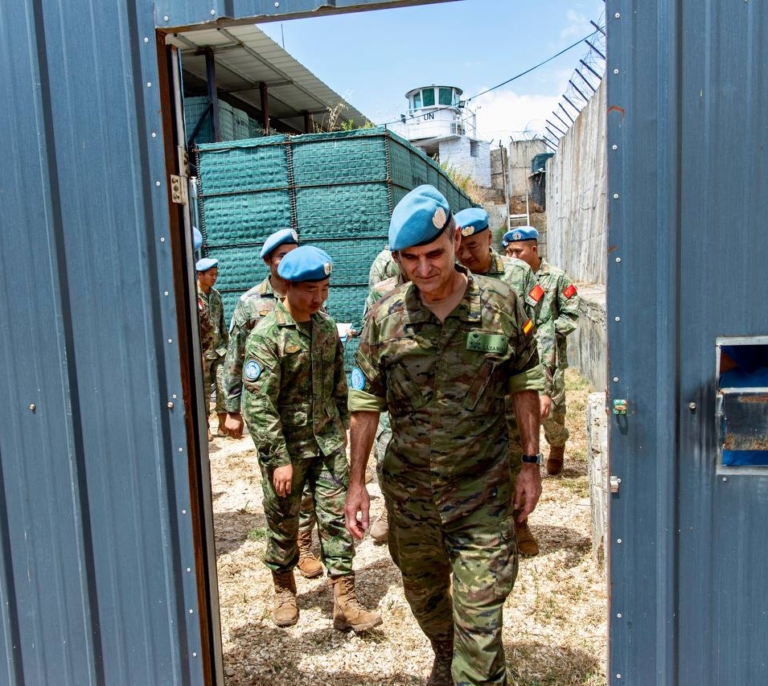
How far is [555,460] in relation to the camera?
20.3 ft

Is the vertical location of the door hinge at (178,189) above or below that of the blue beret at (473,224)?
above

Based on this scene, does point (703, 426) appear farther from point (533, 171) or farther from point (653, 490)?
point (533, 171)

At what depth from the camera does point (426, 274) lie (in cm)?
250

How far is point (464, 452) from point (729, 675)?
1036mm

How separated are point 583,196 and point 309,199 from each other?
5760 millimetres

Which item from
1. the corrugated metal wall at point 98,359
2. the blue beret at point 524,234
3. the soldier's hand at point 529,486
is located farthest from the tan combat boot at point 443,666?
the blue beret at point 524,234

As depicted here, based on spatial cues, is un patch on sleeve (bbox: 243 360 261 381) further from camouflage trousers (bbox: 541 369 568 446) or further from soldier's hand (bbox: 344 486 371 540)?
camouflage trousers (bbox: 541 369 568 446)

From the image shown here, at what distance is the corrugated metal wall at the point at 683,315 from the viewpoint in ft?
5.96

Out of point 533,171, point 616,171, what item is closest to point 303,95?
point 533,171

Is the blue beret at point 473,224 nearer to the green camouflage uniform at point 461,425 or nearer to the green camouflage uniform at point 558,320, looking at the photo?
the green camouflage uniform at point 461,425

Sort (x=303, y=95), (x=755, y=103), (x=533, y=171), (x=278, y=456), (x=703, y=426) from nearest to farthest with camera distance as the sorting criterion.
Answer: (x=755, y=103)
(x=703, y=426)
(x=278, y=456)
(x=303, y=95)
(x=533, y=171)

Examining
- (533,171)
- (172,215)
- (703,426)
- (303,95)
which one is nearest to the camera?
(703,426)

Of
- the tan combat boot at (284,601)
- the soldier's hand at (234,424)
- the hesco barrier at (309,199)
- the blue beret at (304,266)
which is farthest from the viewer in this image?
the hesco barrier at (309,199)

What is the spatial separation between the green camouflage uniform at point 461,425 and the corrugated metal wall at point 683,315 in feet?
1.81
